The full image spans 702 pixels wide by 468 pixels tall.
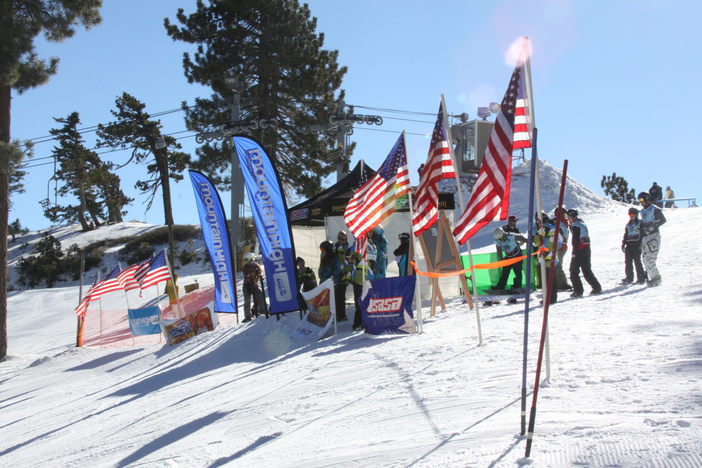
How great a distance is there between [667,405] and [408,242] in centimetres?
776

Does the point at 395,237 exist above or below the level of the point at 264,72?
below

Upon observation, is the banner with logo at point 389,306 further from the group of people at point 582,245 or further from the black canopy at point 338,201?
the black canopy at point 338,201

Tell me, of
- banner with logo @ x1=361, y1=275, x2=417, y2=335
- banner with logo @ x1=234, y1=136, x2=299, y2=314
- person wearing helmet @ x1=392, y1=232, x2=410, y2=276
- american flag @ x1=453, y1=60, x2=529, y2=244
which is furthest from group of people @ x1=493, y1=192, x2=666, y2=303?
→ banner with logo @ x1=234, y1=136, x2=299, y2=314

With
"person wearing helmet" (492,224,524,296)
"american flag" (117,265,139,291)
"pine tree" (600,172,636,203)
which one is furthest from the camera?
"pine tree" (600,172,636,203)

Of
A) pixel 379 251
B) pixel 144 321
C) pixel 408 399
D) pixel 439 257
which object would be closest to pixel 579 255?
pixel 439 257

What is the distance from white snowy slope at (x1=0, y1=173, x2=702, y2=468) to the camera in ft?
13.9

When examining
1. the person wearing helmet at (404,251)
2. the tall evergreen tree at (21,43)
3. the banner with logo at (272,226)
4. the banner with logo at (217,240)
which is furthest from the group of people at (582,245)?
the tall evergreen tree at (21,43)

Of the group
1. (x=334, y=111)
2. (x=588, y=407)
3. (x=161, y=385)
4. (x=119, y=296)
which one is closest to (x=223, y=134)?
(x=334, y=111)

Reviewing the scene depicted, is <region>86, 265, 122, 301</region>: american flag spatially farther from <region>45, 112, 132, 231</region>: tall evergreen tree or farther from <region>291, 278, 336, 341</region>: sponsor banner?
<region>45, 112, 132, 231</region>: tall evergreen tree

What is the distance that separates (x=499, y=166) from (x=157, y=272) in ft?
38.0

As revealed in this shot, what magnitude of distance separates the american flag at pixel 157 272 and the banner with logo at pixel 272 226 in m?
4.99

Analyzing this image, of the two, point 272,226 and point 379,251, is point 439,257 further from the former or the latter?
point 272,226

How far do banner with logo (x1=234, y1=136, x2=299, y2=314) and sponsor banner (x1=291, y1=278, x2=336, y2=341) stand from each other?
1.19 ft

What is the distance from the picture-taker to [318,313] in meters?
11.1
